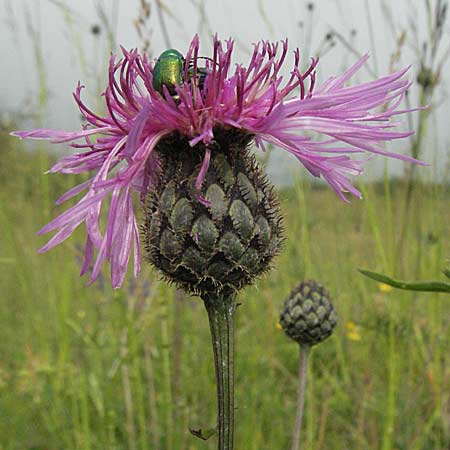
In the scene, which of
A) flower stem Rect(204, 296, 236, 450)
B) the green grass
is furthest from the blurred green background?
flower stem Rect(204, 296, 236, 450)

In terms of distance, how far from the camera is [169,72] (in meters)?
0.85

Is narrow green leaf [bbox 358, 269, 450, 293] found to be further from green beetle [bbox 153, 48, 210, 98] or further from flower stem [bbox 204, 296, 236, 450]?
green beetle [bbox 153, 48, 210, 98]

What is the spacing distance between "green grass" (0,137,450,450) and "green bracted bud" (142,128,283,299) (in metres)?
0.73

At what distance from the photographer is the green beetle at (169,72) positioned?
0.85 m

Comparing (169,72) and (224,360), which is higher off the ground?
(169,72)

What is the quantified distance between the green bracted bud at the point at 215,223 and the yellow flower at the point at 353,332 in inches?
63.6

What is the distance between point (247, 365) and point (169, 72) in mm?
1583

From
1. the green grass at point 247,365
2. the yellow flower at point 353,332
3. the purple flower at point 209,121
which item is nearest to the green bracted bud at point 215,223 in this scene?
the purple flower at point 209,121

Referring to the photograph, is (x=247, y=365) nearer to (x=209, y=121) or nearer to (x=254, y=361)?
(x=254, y=361)

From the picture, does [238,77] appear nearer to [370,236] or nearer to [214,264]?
[214,264]

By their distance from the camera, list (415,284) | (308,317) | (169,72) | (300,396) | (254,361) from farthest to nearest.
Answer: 1. (254,361)
2. (308,317)
3. (300,396)
4. (169,72)
5. (415,284)

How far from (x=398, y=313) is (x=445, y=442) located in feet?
1.39

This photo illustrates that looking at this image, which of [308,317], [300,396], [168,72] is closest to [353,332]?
[308,317]

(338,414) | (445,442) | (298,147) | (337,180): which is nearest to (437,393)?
(445,442)
